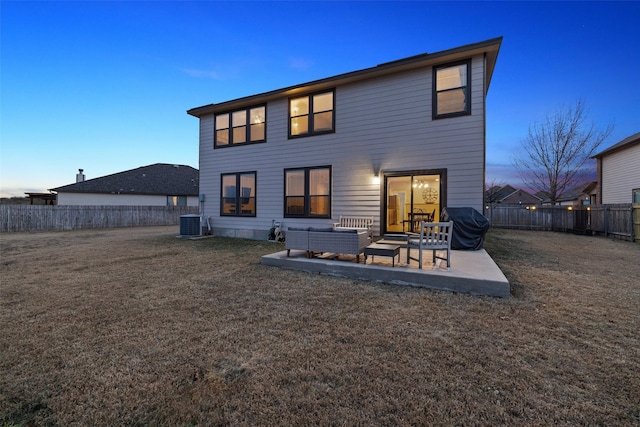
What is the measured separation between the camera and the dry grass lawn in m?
1.77

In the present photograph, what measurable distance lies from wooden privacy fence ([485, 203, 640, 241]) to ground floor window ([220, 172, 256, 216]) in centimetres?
1290

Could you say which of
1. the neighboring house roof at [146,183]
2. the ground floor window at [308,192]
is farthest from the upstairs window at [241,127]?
the neighboring house roof at [146,183]

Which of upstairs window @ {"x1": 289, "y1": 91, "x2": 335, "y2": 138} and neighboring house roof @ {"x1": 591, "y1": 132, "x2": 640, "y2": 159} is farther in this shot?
neighboring house roof @ {"x1": 591, "y1": 132, "x2": 640, "y2": 159}

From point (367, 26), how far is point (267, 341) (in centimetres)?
1418

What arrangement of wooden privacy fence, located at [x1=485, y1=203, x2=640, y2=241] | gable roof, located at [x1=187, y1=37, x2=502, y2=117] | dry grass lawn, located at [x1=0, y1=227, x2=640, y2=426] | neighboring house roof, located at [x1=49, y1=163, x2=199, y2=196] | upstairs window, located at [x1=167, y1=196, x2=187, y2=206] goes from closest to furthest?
dry grass lawn, located at [x1=0, y1=227, x2=640, y2=426] < gable roof, located at [x1=187, y1=37, x2=502, y2=117] < wooden privacy fence, located at [x1=485, y1=203, x2=640, y2=241] < neighboring house roof, located at [x1=49, y1=163, x2=199, y2=196] < upstairs window, located at [x1=167, y1=196, x2=187, y2=206]

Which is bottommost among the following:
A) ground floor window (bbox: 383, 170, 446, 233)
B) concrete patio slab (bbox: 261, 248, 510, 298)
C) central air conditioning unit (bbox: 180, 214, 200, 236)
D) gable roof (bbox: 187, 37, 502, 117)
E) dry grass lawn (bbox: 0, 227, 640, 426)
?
dry grass lawn (bbox: 0, 227, 640, 426)

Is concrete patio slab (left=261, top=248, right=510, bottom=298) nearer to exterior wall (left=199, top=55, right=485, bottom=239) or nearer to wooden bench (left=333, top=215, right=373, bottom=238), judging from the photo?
wooden bench (left=333, top=215, right=373, bottom=238)

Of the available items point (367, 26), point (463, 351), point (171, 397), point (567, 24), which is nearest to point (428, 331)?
point (463, 351)

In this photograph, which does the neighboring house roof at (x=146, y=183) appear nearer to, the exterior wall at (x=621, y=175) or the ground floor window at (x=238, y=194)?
the ground floor window at (x=238, y=194)

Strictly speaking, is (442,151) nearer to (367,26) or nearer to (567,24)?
(367,26)

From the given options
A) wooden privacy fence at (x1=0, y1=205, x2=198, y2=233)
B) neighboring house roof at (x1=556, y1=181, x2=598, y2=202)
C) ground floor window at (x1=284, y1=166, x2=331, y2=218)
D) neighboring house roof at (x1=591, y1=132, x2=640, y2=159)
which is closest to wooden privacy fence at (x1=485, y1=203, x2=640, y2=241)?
neighboring house roof at (x1=591, y1=132, x2=640, y2=159)

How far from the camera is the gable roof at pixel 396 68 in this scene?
7035 mm

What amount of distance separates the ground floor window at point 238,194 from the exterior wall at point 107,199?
1693 cm

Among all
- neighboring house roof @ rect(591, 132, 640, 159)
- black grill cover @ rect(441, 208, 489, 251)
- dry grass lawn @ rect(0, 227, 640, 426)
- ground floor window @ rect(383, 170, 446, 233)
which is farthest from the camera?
neighboring house roof @ rect(591, 132, 640, 159)
